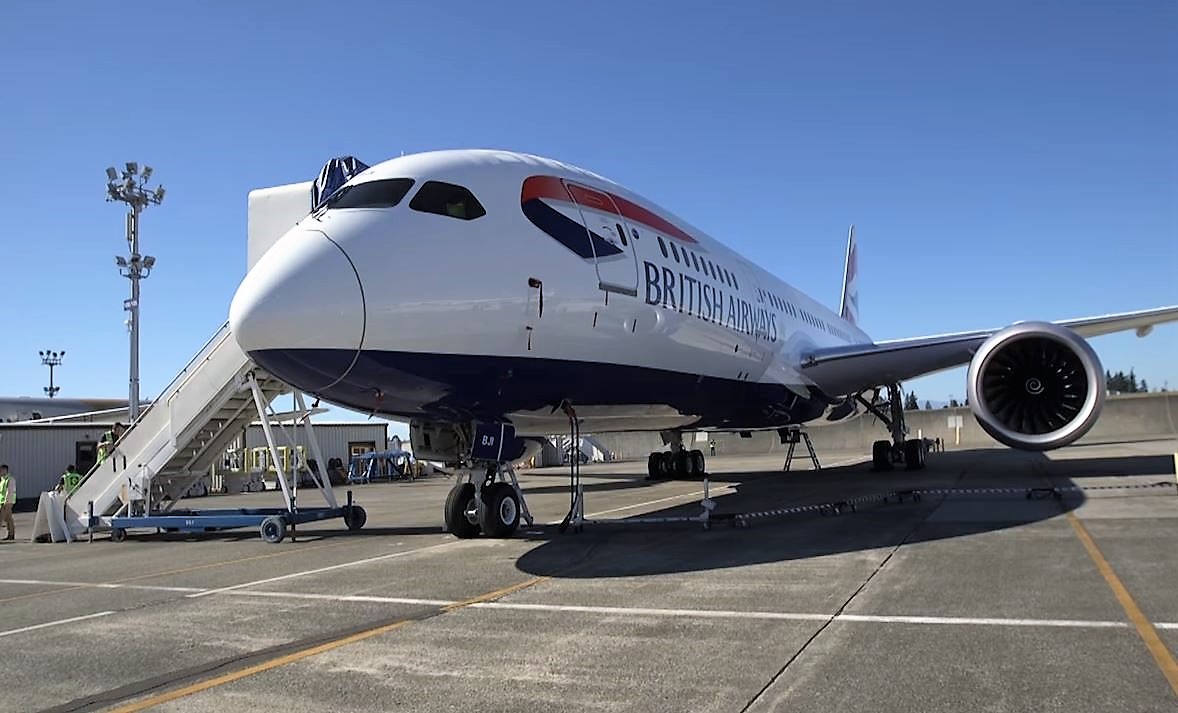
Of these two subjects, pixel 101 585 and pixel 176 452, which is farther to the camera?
pixel 176 452

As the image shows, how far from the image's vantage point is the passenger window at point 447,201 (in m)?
8.12

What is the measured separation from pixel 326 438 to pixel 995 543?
1409 inches

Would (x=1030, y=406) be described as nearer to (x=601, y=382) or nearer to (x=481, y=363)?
(x=601, y=382)

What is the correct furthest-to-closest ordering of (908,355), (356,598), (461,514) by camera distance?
(908,355) < (461,514) < (356,598)

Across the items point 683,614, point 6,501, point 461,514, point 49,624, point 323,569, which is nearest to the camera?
point 683,614

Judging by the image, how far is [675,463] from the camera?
22.6 m

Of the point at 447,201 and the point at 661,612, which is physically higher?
the point at 447,201

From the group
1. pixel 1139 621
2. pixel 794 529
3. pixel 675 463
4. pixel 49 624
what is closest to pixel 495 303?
pixel 49 624

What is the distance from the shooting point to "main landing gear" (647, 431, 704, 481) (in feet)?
73.9

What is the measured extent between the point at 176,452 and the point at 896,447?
16727mm

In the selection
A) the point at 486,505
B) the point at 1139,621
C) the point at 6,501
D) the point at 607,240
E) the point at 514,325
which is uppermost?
the point at 607,240

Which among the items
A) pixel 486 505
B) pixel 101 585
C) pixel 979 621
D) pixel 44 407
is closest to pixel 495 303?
pixel 486 505

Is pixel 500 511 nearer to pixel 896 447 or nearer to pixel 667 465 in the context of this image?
pixel 667 465

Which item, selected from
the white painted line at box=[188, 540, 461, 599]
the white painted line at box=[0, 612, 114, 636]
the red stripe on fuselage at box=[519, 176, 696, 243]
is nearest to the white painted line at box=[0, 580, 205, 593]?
the white painted line at box=[188, 540, 461, 599]
